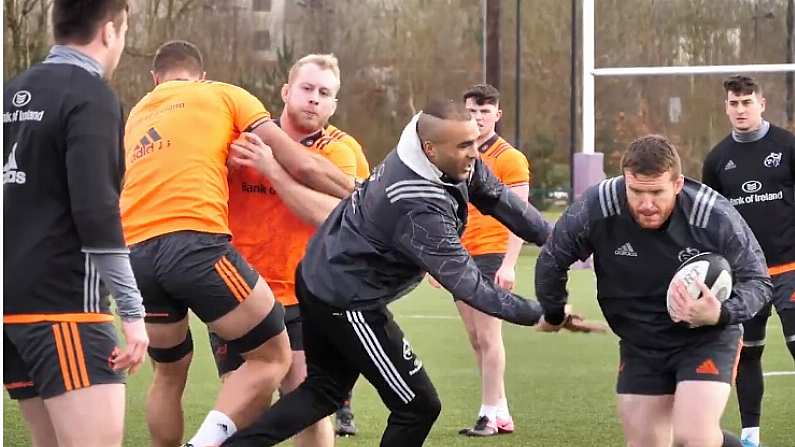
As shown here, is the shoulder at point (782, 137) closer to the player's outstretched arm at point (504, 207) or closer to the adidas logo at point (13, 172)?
the player's outstretched arm at point (504, 207)

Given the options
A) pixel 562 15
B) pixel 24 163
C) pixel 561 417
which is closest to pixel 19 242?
pixel 24 163

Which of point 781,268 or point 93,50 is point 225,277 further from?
point 781,268

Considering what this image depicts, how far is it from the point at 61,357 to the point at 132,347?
226 mm

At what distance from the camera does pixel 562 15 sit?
37750 mm

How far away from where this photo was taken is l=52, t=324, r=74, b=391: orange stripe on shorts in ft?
14.5

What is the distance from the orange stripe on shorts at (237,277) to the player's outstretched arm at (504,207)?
1071 mm

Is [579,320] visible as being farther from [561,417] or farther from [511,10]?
[511,10]

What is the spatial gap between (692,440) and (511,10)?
33923 mm

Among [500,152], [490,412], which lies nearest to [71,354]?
[490,412]

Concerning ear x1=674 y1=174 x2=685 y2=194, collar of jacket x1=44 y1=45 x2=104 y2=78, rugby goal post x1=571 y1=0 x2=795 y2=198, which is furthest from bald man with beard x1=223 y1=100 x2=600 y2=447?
rugby goal post x1=571 y1=0 x2=795 y2=198

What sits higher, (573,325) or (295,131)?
(295,131)

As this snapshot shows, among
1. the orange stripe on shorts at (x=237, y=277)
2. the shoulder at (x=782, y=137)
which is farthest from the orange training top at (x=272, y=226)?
the shoulder at (x=782, y=137)

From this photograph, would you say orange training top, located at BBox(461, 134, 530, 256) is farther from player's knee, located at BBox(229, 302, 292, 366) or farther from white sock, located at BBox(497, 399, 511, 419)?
player's knee, located at BBox(229, 302, 292, 366)

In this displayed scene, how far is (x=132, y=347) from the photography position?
4457mm
